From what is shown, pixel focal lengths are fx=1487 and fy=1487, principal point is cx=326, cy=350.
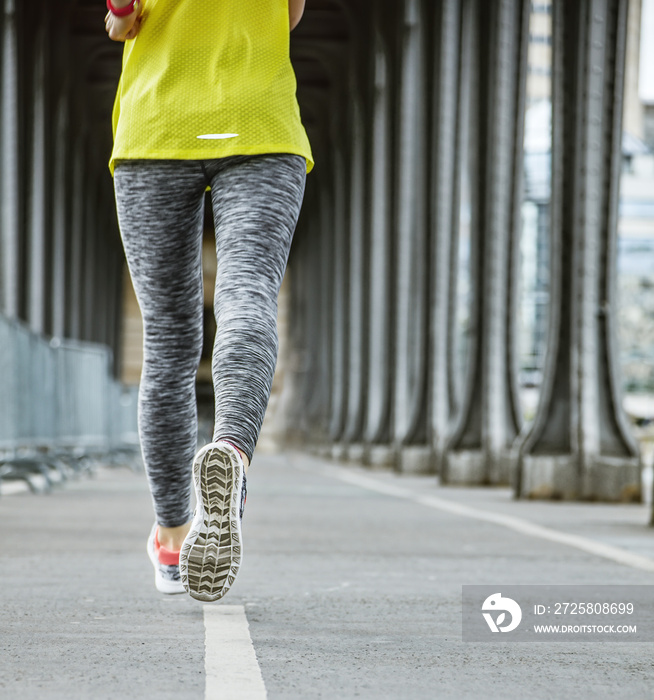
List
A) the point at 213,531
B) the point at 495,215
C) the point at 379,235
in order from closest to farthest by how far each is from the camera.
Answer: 1. the point at 213,531
2. the point at 495,215
3. the point at 379,235

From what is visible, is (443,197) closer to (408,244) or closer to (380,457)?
(408,244)

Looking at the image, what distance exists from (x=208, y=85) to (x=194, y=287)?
0.52 meters

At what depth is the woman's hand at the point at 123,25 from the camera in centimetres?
381

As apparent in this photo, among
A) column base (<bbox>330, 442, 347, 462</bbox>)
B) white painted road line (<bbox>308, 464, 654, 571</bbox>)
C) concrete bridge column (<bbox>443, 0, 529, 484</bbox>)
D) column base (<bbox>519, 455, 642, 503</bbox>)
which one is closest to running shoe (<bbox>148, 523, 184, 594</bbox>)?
white painted road line (<bbox>308, 464, 654, 571</bbox>)

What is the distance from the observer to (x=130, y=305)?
59.3 meters

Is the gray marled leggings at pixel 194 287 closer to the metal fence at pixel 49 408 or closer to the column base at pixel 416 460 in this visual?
the metal fence at pixel 49 408

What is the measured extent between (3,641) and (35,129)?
27.1 meters

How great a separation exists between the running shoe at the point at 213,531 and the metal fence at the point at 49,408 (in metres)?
9.29

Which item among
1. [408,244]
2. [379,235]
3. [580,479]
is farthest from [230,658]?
[379,235]

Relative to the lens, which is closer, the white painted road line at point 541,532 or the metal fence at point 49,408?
the white painted road line at point 541,532

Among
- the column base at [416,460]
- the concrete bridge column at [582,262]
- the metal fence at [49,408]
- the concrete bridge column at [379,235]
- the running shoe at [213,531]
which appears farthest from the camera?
the concrete bridge column at [379,235]

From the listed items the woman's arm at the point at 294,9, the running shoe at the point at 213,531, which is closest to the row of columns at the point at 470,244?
the woman's arm at the point at 294,9

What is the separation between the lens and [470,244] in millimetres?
17344

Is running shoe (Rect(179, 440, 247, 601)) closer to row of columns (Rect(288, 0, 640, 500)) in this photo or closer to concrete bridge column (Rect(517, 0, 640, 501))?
row of columns (Rect(288, 0, 640, 500))
